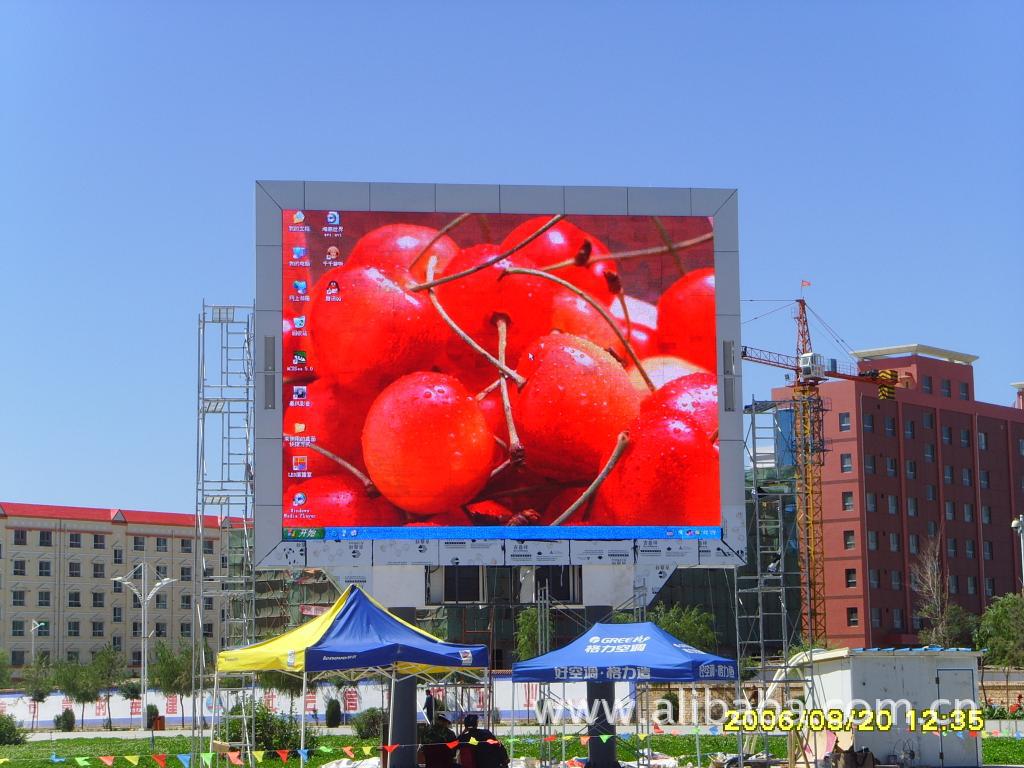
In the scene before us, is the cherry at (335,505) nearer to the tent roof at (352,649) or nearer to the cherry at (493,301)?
the cherry at (493,301)

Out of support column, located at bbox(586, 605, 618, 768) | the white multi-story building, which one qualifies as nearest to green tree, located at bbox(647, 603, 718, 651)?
support column, located at bbox(586, 605, 618, 768)

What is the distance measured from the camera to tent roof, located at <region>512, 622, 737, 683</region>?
75.5ft

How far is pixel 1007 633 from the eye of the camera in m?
68.2

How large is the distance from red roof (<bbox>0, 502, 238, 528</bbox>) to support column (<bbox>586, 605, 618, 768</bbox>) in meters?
89.6

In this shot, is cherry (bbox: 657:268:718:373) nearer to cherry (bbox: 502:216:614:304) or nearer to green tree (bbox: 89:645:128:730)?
cherry (bbox: 502:216:614:304)

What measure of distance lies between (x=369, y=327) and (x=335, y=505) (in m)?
3.60

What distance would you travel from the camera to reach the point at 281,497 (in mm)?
27000

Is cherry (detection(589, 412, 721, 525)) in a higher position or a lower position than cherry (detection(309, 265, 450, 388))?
lower

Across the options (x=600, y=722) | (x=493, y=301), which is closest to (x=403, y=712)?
(x=600, y=722)

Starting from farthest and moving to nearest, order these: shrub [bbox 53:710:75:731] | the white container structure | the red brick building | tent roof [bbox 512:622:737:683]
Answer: the red brick building → shrub [bbox 53:710:75:731] → the white container structure → tent roof [bbox 512:622:737:683]

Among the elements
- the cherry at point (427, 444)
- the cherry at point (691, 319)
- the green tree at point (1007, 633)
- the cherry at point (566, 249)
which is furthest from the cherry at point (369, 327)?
the green tree at point (1007, 633)

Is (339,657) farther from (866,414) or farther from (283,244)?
(866,414)

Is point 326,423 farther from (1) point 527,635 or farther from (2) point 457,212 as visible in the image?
(1) point 527,635

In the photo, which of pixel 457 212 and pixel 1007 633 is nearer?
pixel 457 212
